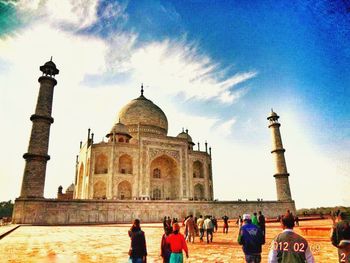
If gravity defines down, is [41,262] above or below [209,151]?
below

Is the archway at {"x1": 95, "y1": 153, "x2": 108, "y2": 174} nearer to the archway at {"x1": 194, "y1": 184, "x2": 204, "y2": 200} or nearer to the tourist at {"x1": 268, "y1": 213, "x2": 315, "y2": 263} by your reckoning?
the archway at {"x1": 194, "y1": 184, "x2": 204, "y2": 200}

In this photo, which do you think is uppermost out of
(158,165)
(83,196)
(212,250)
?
(158,165)

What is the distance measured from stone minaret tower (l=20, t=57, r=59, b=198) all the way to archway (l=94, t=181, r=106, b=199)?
7747 mm

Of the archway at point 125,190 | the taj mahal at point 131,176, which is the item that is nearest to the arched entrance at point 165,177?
the taj mahal at point 131,176

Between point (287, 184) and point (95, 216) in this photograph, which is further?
point (287, 184)

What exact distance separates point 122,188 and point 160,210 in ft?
22.8

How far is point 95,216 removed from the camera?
779 inches

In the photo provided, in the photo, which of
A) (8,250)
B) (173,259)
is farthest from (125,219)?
(173,259)

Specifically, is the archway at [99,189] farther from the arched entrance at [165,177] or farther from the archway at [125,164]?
the arched entrance at [165,177]

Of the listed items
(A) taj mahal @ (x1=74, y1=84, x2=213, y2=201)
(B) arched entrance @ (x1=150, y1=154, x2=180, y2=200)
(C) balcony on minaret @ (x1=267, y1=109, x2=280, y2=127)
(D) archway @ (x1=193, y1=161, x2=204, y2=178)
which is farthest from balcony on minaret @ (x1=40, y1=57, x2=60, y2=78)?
(C) balcony on minaret @ (x1=267, y1=109, x2=280, y2=127)

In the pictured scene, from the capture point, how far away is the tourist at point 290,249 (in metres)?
2.38

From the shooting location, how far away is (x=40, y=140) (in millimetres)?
20250

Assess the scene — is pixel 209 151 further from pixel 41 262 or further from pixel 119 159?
pixel 41 262

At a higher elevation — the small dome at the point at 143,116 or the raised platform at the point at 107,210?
the small dome at the point at 143,116
